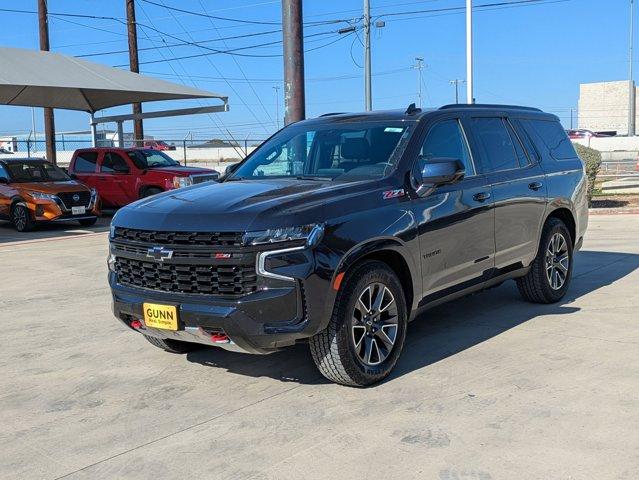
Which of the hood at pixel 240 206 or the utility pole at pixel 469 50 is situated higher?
the utility pole at pixel 469 50

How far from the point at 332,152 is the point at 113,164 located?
546 inches

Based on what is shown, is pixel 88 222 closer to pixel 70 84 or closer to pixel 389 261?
pixel 70 84

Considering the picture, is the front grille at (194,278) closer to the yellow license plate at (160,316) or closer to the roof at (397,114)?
the yellow license plate at (160,316)

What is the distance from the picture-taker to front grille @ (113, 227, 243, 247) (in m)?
4.36

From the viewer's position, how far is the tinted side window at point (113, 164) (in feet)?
59.8

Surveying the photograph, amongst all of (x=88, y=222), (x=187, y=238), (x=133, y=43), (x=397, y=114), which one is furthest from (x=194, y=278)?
(x=133, y=43)

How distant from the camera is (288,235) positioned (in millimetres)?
4352

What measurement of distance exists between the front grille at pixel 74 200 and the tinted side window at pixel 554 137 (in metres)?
11.5

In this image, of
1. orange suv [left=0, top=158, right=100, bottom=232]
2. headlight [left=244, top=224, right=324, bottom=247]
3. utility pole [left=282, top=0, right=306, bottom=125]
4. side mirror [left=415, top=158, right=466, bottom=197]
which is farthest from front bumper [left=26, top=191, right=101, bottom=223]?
headlight [left=244, top=224, right=324, bottom=247]

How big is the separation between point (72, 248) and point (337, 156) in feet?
27.5

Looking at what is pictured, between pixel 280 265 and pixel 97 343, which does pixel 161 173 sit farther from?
pixel 280 265

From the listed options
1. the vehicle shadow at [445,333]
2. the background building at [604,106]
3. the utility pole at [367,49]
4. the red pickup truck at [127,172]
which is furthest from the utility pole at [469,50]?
the background building at [604,106]

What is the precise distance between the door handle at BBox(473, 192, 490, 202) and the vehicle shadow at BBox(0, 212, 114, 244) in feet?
35.8

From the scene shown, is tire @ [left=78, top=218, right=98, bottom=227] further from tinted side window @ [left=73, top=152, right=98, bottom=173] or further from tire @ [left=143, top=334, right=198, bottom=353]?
tire @ [left=143, top=334, right=198, bottom=353]
